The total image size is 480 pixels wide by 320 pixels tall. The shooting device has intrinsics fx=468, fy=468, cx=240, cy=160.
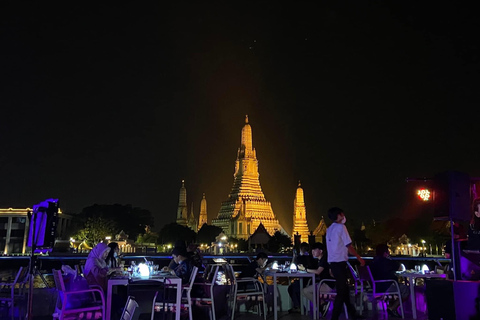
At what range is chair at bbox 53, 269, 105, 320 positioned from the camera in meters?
5.50

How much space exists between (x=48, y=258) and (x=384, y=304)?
37.2 metres

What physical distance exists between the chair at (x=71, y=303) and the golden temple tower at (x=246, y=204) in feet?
227

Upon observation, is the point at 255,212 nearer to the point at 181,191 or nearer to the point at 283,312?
the point at 181,191

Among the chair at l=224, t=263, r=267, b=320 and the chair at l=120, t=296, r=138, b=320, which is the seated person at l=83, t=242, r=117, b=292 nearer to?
the chair at l=120, t=296, r=138, b=320

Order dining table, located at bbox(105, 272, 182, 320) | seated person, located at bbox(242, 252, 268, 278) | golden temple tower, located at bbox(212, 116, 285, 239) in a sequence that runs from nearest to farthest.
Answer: dining table, located at bbox(105, 272, 182, 320)
seated person, located at bbox(242, 252, 268, 278)
golden temple tower, located at bbox(212, 116, 285, 239)

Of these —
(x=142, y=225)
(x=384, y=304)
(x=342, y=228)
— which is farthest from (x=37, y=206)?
(x=142, y=225)

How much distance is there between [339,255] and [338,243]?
0.16 m

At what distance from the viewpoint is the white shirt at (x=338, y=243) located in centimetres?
614

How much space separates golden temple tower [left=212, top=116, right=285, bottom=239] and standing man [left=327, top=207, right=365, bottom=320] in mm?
68817

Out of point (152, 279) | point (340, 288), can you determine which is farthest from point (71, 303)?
point (340, 288)

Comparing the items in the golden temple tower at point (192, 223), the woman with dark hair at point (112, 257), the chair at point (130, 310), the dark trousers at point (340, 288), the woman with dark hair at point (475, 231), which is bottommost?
the chair at point (130, 310)

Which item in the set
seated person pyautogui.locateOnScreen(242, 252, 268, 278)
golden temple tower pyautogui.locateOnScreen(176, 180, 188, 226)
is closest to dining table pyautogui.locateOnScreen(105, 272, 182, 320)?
seated person pyautogui.locateOnScreen(242, 252, 268, 278)

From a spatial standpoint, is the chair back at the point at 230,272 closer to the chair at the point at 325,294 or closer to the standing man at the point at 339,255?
the chair at the point at 325,294

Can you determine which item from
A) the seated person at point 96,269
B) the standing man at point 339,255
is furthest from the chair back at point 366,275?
the seated person at point 96,269
